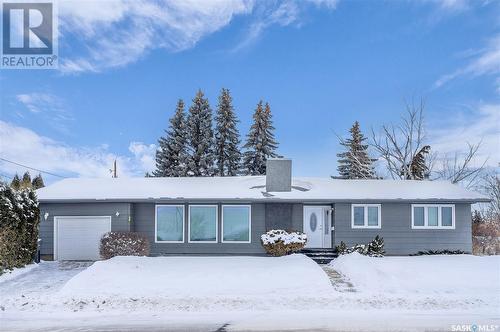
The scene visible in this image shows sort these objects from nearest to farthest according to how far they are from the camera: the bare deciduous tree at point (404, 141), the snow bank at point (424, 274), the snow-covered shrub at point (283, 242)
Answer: the snow bank at point (424, 274), the snow-covered shrub at point (283, 242), the bare deciduous tree at point (404, 141)

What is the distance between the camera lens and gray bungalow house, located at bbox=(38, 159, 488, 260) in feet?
57.3

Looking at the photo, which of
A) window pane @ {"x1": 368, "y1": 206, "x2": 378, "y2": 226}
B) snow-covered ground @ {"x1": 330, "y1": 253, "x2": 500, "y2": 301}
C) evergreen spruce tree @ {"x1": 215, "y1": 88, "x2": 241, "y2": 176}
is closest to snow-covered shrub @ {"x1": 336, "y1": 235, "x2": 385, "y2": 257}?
window pane @ {"x1": 368, "y1": 206, "x2": 378, "y2": 226}

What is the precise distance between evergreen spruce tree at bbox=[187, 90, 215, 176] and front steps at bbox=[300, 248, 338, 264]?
18.0m

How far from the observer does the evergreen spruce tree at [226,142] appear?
114 ft

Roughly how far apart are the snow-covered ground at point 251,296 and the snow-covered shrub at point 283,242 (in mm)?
1672

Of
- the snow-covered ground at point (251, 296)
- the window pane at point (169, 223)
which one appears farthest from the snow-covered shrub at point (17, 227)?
the window pane at point (169, 223)

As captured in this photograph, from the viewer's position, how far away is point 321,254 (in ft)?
56.7

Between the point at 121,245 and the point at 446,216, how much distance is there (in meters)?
13.2

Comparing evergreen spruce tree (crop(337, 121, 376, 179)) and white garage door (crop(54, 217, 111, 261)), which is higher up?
evergreen spruce tree (crop(337, 121, 376, 179))

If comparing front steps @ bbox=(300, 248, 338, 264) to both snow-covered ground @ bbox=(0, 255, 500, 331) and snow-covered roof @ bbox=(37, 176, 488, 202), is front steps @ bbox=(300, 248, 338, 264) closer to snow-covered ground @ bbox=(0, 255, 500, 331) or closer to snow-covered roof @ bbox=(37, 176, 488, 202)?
snow-covered ground @ bbox=(0, 255, 500, 331)

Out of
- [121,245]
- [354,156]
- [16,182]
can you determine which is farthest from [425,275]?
[16,182]

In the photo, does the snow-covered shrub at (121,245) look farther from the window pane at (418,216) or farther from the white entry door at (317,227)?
the window pane at (418,216)

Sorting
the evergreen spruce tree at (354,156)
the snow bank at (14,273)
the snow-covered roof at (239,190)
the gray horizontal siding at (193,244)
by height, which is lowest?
the snow bank at (14,273)

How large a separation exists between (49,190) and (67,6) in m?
8.08
